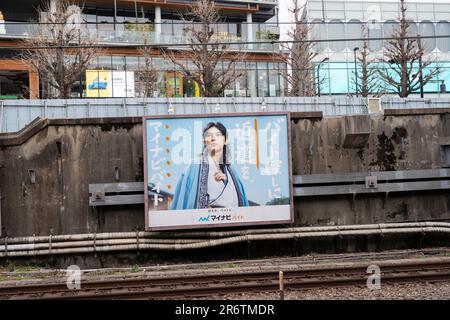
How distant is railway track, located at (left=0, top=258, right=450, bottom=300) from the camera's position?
10.5 m

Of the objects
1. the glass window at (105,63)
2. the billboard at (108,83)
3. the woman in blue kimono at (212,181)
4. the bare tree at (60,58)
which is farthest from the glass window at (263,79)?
the woman in blue kimono at (212,181)

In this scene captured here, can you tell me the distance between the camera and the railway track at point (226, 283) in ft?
34.3

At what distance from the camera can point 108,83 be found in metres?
38.9

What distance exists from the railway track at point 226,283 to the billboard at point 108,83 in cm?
2845

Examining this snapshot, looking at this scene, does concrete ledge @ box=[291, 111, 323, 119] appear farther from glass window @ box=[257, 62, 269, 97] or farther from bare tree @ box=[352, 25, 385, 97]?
glass window @ box=[257, 62, 269, 97]

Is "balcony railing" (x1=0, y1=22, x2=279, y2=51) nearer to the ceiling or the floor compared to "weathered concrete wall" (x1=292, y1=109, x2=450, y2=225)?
nearer to the ceiling

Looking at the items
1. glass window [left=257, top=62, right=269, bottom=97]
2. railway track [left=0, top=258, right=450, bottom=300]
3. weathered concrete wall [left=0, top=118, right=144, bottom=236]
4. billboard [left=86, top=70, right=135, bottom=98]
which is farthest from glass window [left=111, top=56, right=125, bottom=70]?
railway track [left=0, top=258, right=450, bottom=300]

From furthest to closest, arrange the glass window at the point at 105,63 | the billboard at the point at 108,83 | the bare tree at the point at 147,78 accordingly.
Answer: the glass window at the point at 105,63 < the billboard at the point at 108,83 < the bare tree at the point at 147,78

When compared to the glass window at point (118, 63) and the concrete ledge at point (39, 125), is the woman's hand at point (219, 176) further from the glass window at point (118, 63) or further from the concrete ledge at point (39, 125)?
the glass window at point (118, 63)

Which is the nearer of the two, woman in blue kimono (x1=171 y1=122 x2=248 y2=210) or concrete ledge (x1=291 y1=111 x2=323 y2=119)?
woman in blue kimono (x1=171 y1=122 x2=248 y2=210)

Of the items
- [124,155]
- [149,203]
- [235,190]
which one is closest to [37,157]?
[124,155]

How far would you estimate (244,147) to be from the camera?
1546 centimetres

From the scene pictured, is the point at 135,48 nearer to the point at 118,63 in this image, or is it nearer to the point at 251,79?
the point at 118,63

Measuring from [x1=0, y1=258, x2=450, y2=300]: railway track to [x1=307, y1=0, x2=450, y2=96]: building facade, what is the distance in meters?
42.7
